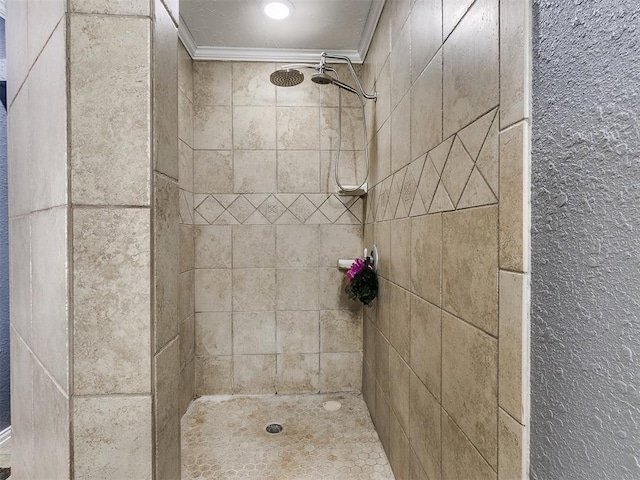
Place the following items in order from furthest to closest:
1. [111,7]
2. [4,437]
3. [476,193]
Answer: [4,437] → [476,193] → [111,7]

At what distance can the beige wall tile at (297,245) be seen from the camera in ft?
6.95

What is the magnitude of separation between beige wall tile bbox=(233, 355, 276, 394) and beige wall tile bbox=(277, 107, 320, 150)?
4.36ft

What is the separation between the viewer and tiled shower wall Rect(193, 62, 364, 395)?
82.3 inches

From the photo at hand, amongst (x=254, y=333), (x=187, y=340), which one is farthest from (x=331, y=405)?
(x=187, y=340)

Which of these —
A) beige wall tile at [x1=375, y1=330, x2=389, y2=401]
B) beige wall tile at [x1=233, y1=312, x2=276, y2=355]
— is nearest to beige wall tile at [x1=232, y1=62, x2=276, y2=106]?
beige wall tile at [x1=233, y1=312, x2=276, y2=355]

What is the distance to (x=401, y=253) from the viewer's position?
51.4 inches

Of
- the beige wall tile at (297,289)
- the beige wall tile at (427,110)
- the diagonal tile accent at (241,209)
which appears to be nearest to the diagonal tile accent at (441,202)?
the beige wall tile at (427,110)

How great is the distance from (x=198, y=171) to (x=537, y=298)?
6.43ft

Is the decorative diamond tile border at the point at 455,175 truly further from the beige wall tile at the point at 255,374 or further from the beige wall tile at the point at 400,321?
the beige wall tile at the point at 255,374

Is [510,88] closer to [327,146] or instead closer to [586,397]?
[586,397]

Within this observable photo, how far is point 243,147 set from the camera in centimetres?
210

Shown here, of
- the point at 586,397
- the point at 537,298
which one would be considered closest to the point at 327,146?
the point at 537,298

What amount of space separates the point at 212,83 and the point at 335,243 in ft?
4.07

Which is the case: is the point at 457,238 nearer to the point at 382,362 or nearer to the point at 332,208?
the point at 382,362
